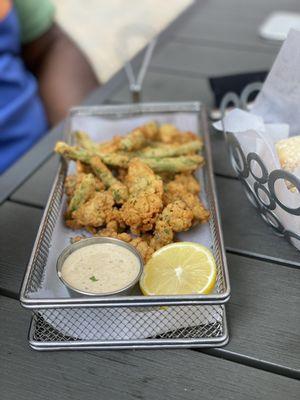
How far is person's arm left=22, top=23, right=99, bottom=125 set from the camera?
182cm

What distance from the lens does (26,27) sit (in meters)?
1.80

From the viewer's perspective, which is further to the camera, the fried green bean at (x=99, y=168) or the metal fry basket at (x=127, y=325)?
the fried green bean at (x=99, y=168)

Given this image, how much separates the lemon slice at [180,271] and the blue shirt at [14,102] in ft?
2.97

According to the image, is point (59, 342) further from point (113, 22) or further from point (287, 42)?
point (113, 22)

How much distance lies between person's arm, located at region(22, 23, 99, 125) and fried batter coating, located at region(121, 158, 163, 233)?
972mm

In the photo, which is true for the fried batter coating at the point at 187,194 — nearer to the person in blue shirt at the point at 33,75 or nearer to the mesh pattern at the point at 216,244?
the mesh pattern at the point at 216,244

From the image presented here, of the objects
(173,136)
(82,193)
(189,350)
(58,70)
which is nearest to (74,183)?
(82,193)

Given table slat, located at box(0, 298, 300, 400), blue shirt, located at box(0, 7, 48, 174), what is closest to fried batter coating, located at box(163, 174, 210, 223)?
table slat, located at box(0, 298, 300, 400)

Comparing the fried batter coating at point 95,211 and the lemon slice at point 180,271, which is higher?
the fried batter coating at point 95,211

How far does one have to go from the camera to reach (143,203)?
848 millimetres

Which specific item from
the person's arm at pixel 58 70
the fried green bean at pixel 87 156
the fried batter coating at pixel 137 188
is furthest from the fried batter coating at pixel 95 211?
the person's arm at pixel 58 70

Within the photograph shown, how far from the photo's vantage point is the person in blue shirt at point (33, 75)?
1602 mm

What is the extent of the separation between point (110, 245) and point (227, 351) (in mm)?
246

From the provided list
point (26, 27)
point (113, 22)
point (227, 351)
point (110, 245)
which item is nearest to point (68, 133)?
point (110, 245)
